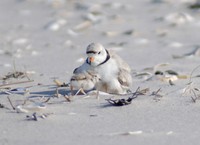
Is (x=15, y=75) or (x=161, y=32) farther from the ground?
(x=15, y=75)

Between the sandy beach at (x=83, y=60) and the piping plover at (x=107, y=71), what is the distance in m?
0.07

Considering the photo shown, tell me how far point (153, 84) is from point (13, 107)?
3.46 ft

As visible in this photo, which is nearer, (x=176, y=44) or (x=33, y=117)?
(x=33, y=117)

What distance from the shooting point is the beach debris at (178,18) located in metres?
6.96

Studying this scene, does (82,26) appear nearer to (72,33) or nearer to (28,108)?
(72,33)

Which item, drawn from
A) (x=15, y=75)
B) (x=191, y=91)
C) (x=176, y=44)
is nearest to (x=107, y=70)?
(x=191, y=91)

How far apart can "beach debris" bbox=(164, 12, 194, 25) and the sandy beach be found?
0.01 m

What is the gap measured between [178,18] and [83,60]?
1685 millimetres

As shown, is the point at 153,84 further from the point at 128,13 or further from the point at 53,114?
the point at 128,13

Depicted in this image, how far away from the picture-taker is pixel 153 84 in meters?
4.24

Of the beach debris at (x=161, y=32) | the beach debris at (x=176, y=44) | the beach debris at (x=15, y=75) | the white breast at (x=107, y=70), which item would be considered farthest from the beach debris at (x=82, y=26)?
the white breast at (x=107, y=70)

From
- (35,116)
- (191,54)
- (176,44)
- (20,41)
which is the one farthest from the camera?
(20,41)

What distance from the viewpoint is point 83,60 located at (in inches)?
224

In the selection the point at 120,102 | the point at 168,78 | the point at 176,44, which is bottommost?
the point at 176,44
